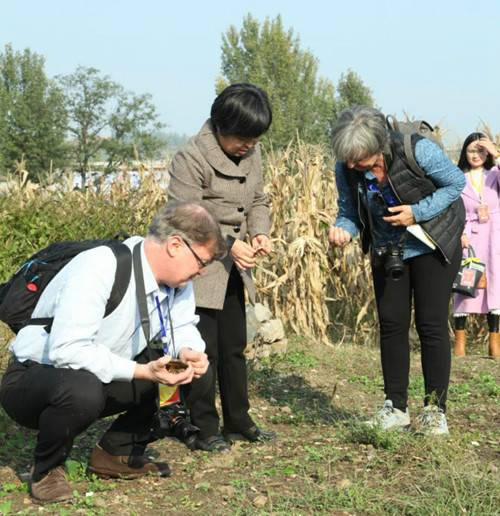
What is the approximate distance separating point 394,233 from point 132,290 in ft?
5.48

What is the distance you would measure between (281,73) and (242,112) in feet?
160

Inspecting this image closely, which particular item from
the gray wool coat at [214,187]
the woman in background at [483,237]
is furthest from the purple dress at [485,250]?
the gray wool coat at [214,187]

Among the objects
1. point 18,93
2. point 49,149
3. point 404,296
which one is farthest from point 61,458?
point 18,93

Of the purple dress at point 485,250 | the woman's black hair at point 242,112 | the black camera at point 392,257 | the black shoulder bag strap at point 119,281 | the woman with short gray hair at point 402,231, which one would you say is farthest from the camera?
the purple dress at point 485,250

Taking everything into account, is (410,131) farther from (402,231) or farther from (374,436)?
(374,436)

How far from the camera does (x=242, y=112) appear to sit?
432 centimetres

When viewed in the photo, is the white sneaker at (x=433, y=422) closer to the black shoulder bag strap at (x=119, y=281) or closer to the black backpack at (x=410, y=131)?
the black backpack at (x=410, y=131)

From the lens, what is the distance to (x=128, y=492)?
400cm

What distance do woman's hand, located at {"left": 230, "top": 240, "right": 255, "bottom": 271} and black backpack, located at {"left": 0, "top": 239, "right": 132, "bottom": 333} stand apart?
90 centimetres

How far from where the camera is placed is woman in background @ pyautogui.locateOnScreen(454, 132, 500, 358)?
26.5ft

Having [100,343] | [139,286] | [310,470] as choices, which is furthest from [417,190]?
[100,343]

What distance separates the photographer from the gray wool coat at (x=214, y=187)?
4523 mm

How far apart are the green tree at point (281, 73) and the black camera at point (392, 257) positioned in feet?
145

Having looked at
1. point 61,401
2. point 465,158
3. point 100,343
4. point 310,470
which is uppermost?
point 465,158
